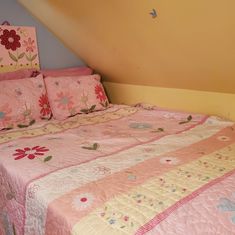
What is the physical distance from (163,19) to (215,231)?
3.71 ft

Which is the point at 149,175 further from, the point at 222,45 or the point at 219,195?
the point at 222,45

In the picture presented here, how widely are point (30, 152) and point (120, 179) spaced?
0.54 m

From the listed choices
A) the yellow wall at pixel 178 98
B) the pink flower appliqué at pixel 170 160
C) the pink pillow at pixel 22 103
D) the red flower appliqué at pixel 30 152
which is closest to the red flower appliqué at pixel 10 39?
the pink pillow at pixel 22 103

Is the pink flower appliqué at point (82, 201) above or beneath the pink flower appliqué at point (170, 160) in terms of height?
above

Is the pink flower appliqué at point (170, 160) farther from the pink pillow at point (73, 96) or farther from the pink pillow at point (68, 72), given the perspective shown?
the pink pillow at point (68, 72)

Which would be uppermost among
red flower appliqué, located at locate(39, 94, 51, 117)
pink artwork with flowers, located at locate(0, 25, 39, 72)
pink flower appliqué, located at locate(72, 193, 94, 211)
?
pink artwork with flowers, located at locate(0, 25, 39, 72)

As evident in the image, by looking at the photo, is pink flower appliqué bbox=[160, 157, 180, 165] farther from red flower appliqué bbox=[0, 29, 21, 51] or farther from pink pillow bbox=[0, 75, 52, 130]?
red flower appliqué bbox=[0, 29, 21, 51]

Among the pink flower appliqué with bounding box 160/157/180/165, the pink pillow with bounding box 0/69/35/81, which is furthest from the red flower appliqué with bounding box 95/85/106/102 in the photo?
the pink flower appliqué with bounding box 160/157/180/165

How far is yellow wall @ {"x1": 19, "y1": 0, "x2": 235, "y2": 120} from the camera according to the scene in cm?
131

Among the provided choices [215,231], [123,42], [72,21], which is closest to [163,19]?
[123,42]

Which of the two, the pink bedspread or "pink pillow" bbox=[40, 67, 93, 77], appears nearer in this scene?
the pink bedspread

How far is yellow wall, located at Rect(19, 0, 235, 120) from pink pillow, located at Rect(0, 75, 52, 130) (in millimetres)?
562

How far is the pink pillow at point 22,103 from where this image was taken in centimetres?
162

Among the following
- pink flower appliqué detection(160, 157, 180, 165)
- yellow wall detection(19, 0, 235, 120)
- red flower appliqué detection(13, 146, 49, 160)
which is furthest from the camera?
yellow wall detection(19, 0, 235, 120)
